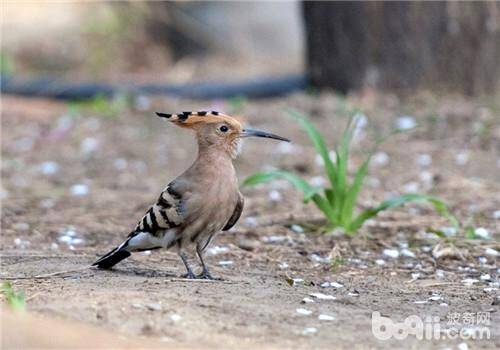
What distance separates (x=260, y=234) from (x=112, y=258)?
4.14ft

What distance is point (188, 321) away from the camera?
11.4 feet

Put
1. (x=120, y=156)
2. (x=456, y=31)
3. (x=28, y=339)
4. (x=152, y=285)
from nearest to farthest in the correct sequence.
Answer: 1. (x=28, y=339)
2. (x=152, y=285)
3. (x=120, y=156)
4. (x=456, y=31)

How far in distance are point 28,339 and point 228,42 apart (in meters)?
11.8

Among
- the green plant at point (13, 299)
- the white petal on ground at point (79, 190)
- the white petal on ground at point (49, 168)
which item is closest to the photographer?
the green plant at point (13, 299)

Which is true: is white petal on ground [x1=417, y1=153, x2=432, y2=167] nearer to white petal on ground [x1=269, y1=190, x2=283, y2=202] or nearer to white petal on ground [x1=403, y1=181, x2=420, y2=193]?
white petal on ground [x1=403, y1=181, x2=420, y2=193]

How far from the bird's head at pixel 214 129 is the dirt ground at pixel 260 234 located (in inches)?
25.2

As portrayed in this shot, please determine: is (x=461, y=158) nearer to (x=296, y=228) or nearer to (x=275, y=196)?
(x=275, y=196)

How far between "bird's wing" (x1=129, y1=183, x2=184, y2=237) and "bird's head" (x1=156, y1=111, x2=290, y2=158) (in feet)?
0.97

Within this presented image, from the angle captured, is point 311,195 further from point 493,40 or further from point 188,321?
point 493,40

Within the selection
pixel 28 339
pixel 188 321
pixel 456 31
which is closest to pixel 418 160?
pixel 456 31

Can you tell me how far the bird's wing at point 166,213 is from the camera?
442 cm

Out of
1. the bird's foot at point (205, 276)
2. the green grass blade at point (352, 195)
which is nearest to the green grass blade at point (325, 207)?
the green grass blade at point (352, 195)

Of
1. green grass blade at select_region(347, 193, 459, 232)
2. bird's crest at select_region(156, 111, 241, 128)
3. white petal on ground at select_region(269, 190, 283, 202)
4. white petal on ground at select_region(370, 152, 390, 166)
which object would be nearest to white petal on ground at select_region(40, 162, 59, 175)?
white petal on ground at select_region(269, 190, 283, 202)

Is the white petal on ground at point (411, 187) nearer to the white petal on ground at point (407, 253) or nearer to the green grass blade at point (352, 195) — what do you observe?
the green grass blade at point (352, 195)
